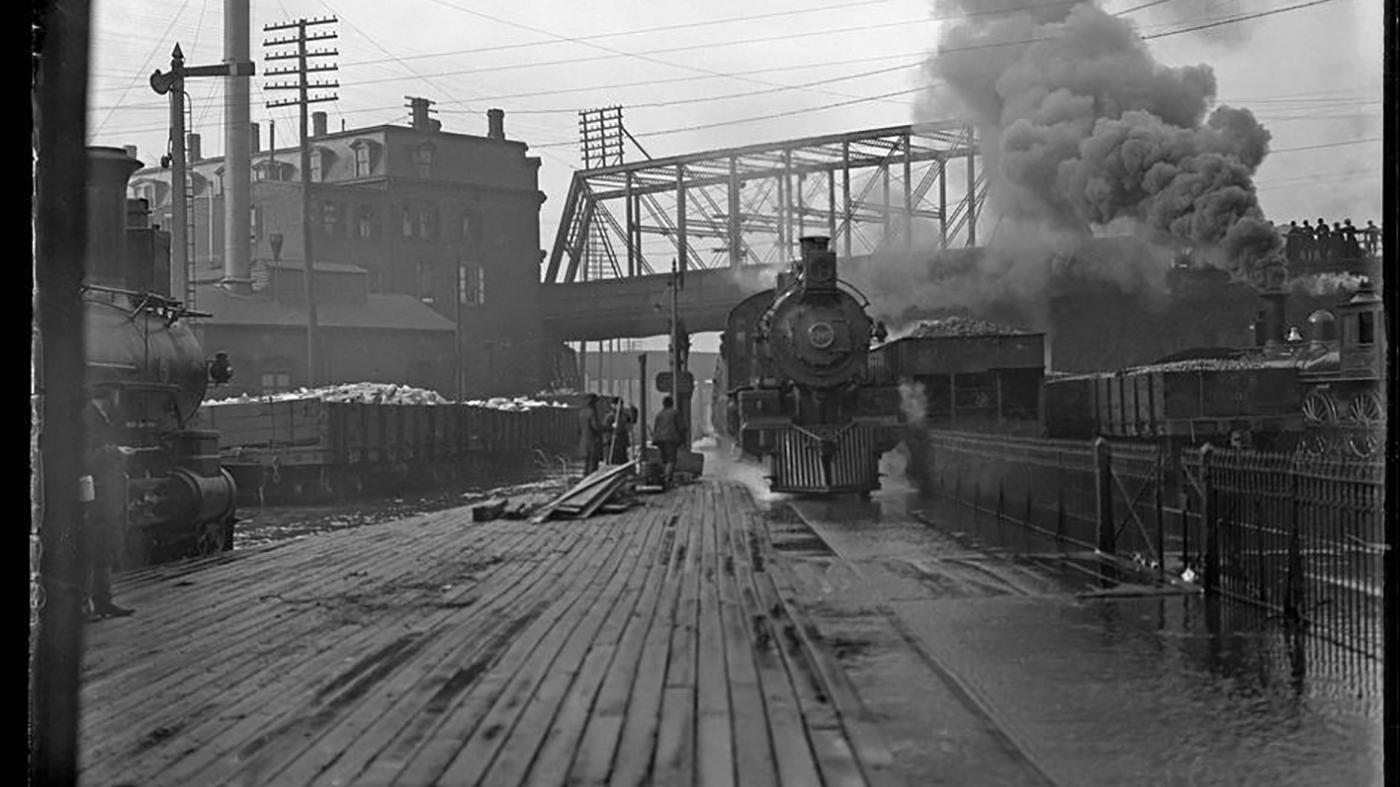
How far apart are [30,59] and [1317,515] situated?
773 cm

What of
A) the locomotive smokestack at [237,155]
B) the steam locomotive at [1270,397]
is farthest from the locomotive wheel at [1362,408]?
the locomotive smokestack at [237,155]

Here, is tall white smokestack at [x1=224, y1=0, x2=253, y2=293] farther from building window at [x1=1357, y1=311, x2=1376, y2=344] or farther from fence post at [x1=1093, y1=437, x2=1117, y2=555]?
building window at [x1=1357, y1=311, x2=1376, y2=344]

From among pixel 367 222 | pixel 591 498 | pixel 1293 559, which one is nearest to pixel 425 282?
pixel 367 222

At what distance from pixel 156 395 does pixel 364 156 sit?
3.96 metres

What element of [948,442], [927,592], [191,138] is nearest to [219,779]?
[191,138]

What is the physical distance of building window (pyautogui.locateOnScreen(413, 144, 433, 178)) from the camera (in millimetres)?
14716

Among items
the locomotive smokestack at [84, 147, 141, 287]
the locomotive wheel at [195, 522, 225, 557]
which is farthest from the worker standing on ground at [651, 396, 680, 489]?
the locomotive smokestack at [84, 147, 141, 287]

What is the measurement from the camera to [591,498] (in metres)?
17.0

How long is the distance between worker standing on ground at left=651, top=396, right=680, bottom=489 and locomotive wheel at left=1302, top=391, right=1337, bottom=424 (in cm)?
Result: 998

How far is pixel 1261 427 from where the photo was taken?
733 inches

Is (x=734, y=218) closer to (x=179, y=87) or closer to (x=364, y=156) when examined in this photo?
(x=364, y=156)

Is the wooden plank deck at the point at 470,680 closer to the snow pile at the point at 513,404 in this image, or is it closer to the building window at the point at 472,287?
the building window at the point at 472,287

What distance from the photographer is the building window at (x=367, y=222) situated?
1332 centimetres

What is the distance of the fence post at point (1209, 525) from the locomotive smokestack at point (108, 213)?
7.89 m
